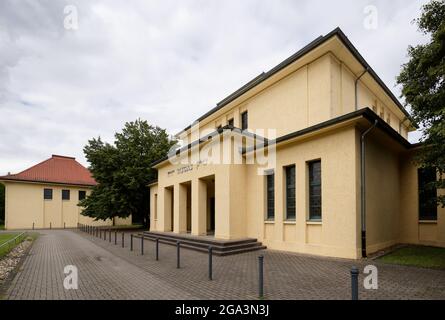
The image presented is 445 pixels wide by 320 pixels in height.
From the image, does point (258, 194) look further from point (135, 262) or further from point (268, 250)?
point (135, 262)

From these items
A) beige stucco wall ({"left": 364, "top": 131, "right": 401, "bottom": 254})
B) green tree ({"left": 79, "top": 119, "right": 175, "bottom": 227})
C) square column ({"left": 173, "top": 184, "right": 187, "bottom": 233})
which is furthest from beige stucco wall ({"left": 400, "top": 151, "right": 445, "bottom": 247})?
green tree ({"left": 79, "top": 119, "right": 175, "bottom": 227})

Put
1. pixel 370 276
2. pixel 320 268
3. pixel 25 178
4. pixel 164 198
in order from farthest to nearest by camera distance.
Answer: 1. pixel 25 178
2. pixel 164 198
3. pixel 320 268
4. pixel 370 276

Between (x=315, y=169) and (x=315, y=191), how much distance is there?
0.89 metres

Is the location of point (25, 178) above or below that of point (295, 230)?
above

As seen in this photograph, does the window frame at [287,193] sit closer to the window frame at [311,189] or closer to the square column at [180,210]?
the window frame at [311,189]

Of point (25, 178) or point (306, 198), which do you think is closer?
point (306, 198)

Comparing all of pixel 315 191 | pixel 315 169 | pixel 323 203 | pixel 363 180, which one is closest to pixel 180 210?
pixel 315 191

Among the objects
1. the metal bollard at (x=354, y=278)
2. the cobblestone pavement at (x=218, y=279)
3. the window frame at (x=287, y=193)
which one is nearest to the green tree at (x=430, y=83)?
the cobblestone pavement at (x=218, y=279)

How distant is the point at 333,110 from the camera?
13.8 m

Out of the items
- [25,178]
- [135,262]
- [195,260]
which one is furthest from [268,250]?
[25,178]

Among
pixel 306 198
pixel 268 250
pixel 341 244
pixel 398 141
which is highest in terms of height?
pixel 398 141
